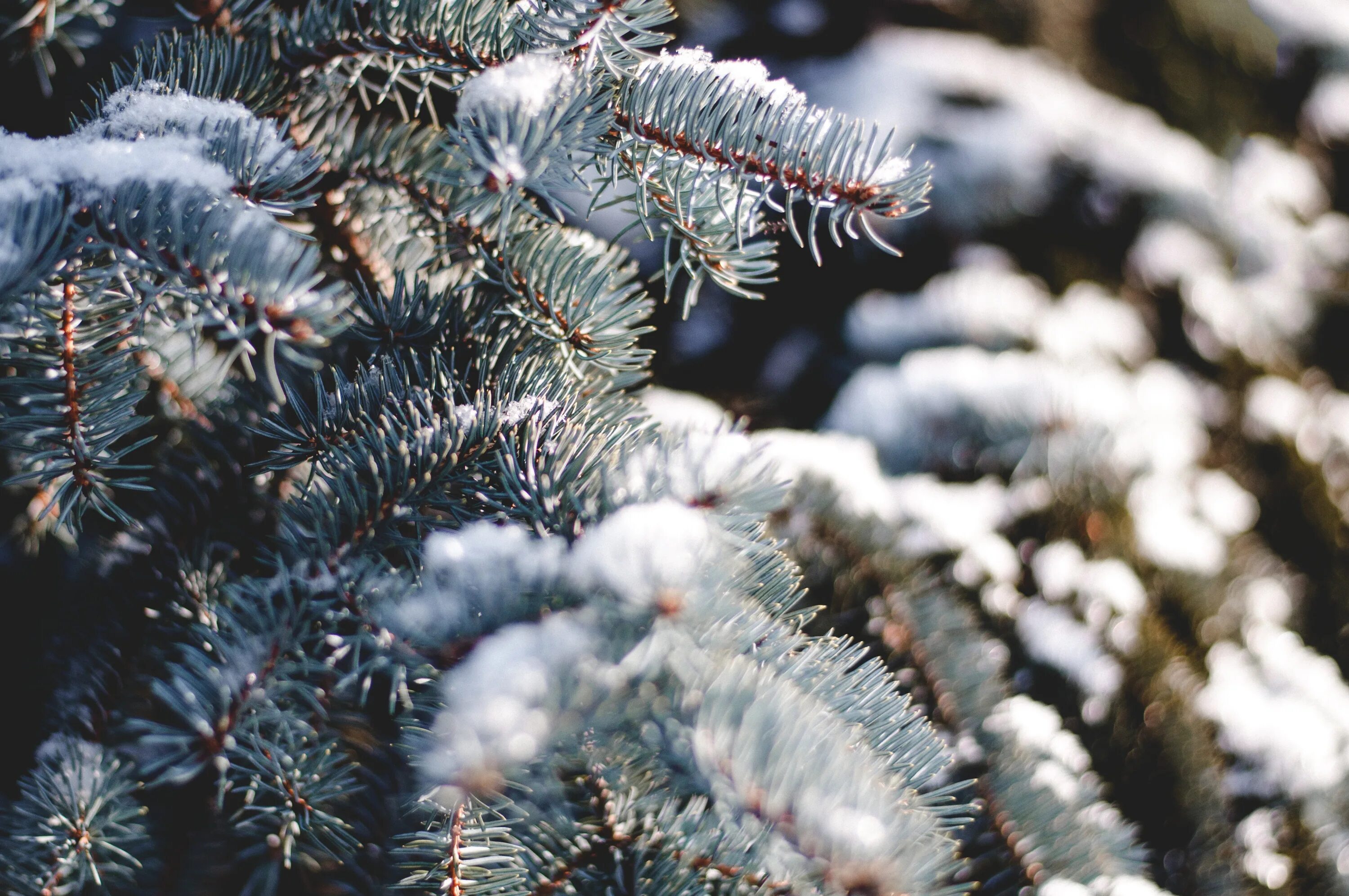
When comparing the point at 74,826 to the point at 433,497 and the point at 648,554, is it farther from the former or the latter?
the point at 648,554

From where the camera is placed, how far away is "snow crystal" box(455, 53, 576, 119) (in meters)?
0.33

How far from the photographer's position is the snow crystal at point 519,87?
1.10 ft

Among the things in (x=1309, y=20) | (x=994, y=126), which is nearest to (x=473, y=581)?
(x=994, y=126)

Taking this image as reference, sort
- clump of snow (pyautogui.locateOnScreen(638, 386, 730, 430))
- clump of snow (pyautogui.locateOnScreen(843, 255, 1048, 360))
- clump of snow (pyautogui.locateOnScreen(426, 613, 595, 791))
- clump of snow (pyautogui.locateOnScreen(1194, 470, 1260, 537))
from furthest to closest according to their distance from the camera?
clump of snow (pyautogui.locateOnScreen(843, 255, 1048, 360))
clump of snow (pyautogui.locateOnScreen(1194, 470, 1260, 537))
clump of snow (pyautogui.locateOnScreen(638, 386, 730, 430))
clump of snow (pyautogui.locateOnScreen(426, 613, 595, 791))

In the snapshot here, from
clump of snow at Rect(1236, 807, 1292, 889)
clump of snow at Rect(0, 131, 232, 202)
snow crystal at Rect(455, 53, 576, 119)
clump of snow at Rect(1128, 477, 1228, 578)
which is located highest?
snow crystal at Rect(455, 53, 576, 119)

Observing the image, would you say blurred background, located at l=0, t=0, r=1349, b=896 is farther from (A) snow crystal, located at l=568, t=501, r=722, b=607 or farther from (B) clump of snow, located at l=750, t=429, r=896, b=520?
(A) snow crystal, located at l=568, t=501, r=722, b=607

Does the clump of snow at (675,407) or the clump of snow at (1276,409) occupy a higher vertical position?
the clump of snow at (1276,409)

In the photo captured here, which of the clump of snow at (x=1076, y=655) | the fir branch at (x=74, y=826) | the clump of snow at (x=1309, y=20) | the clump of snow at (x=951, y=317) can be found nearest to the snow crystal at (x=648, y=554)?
the fir branch at (x=74, y=826)

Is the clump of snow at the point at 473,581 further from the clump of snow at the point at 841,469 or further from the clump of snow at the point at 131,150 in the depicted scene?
the clump of snow at the point at 841,469

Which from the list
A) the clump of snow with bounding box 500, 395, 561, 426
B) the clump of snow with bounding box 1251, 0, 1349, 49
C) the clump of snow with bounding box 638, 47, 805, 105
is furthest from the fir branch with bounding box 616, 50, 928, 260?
the clump of snow with bounding box 1251, 0, 1349, 49

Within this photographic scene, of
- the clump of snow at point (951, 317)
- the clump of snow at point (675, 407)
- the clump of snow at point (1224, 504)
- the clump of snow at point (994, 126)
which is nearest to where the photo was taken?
the clump of snow at point (675, 407)

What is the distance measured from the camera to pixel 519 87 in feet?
1.13

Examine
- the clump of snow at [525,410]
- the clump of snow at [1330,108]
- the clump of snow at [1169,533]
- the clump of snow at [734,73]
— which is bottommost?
the clump of snow at [1169,533]

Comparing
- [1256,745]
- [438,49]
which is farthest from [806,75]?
[1256,745]
